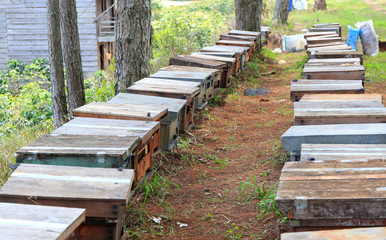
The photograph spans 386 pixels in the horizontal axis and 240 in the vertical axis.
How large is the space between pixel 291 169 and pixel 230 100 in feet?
17.5

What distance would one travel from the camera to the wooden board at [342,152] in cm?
353

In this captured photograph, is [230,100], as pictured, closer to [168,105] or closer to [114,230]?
[168,105]

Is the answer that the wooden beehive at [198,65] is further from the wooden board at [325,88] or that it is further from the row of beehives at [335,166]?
the row of beehives at [335,166]

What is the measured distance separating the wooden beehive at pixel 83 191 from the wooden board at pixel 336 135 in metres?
1.59

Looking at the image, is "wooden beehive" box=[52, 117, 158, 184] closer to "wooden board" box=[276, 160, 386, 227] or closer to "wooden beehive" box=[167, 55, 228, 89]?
"wooden board" box=[276, 160, 386, 227]

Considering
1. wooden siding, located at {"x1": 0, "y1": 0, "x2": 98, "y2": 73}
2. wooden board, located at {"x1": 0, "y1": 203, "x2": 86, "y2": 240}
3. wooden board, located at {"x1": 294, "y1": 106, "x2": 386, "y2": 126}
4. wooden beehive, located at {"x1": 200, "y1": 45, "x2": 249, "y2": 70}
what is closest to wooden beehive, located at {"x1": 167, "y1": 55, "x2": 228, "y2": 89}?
wooden beehive, located at {"x1": 200, "y1": 45, "x2": 249, "y2": 70}

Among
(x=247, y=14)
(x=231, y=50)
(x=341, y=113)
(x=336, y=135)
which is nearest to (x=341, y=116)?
(x=341, y=113)

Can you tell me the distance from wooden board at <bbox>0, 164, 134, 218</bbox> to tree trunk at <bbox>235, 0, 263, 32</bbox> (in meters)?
10.7

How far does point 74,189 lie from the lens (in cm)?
298

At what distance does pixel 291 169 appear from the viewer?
3.34 metres

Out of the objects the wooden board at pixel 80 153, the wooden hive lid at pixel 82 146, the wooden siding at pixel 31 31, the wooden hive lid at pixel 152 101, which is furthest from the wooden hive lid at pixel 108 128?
the wooden siding at pixel 31 31

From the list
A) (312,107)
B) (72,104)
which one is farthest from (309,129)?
(72,104)

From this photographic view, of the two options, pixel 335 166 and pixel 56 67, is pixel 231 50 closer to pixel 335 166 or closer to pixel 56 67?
pixel 56 67

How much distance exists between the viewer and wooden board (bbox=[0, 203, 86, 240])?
7.55 ft
